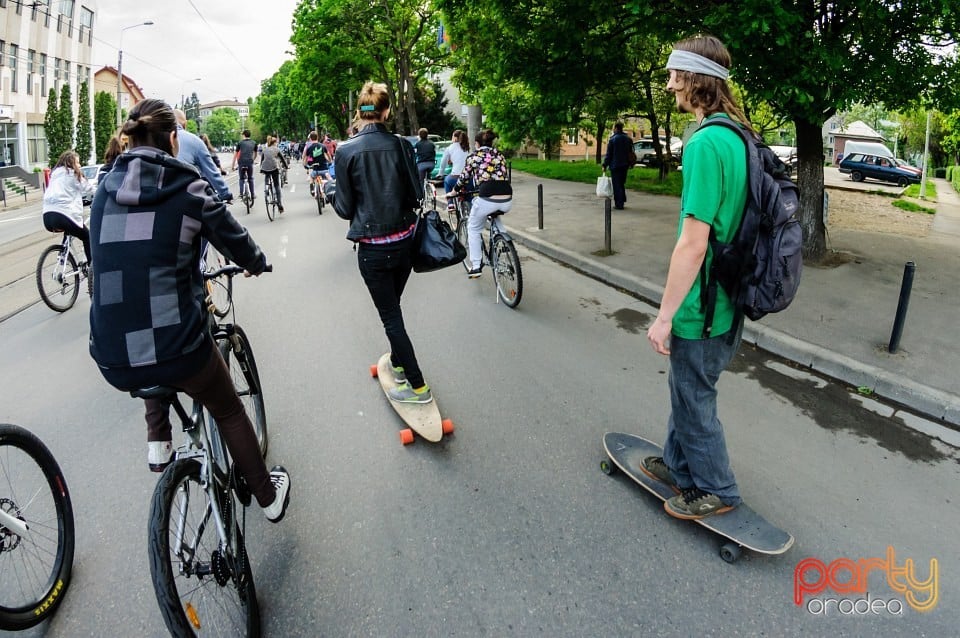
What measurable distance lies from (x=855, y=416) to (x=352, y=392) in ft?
12.1

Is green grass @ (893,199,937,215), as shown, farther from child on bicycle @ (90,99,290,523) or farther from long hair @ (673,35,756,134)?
child on bicycle @ (90,99,290,523)

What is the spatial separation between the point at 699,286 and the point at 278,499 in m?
2.19

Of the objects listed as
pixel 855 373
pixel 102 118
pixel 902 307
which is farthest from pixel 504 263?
pixel 102 118

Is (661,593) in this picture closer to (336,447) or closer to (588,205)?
(336,447)

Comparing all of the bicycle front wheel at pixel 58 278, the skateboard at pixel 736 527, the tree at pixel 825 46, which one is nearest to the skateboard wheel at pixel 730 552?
the skateboard at pixel 736 527

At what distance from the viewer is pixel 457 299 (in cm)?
724

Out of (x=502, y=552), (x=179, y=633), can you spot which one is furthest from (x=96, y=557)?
(x=502, y=552)

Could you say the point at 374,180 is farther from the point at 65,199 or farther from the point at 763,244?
the point at 65,199

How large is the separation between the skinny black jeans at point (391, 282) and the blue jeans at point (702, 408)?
5.98 ft

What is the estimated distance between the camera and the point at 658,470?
3213 mm

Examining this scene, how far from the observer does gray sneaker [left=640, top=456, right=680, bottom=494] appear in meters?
3.14

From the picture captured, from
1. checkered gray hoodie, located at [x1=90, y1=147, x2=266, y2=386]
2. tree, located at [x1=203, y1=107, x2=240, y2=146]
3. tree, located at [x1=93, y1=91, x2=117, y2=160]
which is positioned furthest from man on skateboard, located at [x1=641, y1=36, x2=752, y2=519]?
tree, located at [x1=203, y1=107, x2=240, y2=146]

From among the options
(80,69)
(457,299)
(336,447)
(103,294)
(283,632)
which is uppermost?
(80,69)

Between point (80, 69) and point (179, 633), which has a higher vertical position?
point (80, 69)
